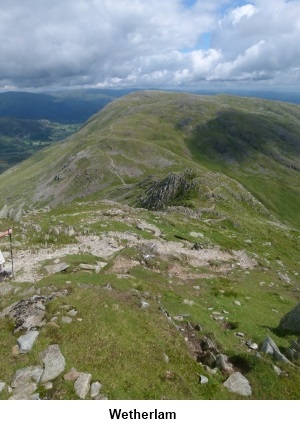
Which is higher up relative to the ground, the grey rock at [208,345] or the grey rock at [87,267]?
the grey rock at [208,345]

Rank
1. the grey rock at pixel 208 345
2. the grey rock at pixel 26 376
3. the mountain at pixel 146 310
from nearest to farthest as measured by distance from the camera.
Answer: the grey rock at pixel 26 376 < the mountain at pixel 146 310 < the grey rock at pixel 208 345

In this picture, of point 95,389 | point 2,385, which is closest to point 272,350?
point 95,389

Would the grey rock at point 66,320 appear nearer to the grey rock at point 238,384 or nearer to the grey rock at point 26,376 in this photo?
the grey rock at point 26,376

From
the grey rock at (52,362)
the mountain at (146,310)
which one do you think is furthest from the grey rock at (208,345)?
the grey rock at (52,362)

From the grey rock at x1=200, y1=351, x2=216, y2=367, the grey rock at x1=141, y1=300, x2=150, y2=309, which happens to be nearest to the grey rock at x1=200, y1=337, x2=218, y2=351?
the grey rock at x1=200, y1=351, x2=216, y2=367

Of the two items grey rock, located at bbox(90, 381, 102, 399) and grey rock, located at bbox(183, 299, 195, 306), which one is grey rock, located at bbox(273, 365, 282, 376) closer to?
grey rock, located at bbox(90, 381, 102, 399)

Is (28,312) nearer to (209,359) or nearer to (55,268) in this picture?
(55,268)
